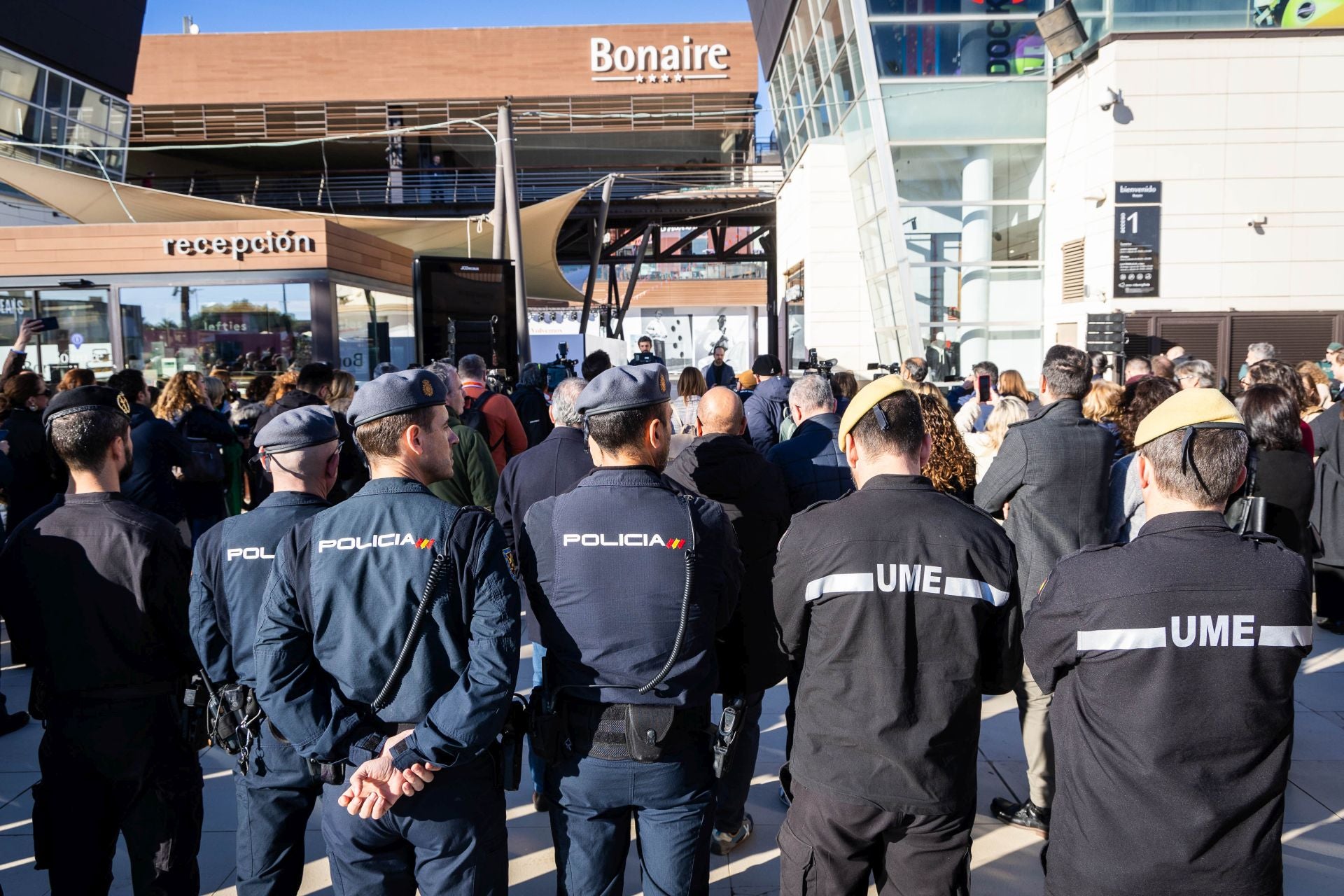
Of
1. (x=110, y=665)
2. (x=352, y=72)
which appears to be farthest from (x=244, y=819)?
(x=352, y=72)

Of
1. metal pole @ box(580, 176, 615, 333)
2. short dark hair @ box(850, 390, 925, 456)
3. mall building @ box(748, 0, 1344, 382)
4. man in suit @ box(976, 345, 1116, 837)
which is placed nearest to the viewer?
short dark hair @ box(850, 390, 925, 456)

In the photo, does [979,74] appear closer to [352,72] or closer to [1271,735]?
[1271,735]

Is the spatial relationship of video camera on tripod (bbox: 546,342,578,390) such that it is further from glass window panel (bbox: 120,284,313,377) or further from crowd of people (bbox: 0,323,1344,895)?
crowd of people (bbox: 0,323,1344,895)

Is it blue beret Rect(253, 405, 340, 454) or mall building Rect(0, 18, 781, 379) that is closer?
blue beret Rect(253, 405, 340, 454)

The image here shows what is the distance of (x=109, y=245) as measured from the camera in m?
9.84

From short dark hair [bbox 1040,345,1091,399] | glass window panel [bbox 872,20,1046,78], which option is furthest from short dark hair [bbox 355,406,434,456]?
glass window panel [bbox 872,20,1046,78]

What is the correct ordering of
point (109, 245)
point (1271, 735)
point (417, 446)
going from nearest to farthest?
1. point (1271, 735)
2. point (417, 446)
3. point (109, 245)

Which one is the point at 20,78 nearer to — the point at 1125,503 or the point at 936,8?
the point at 936,8

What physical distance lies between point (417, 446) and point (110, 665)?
1.23m

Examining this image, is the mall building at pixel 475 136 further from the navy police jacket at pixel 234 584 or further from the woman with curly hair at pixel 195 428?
the navy police jacket at pixel 234 584

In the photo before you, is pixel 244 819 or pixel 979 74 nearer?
pixel 244 819

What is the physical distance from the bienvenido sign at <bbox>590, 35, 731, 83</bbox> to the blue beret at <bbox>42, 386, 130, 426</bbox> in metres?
22.9

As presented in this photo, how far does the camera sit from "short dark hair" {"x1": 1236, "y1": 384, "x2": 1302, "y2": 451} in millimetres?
4387

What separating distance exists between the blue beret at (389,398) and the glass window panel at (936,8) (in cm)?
1321
